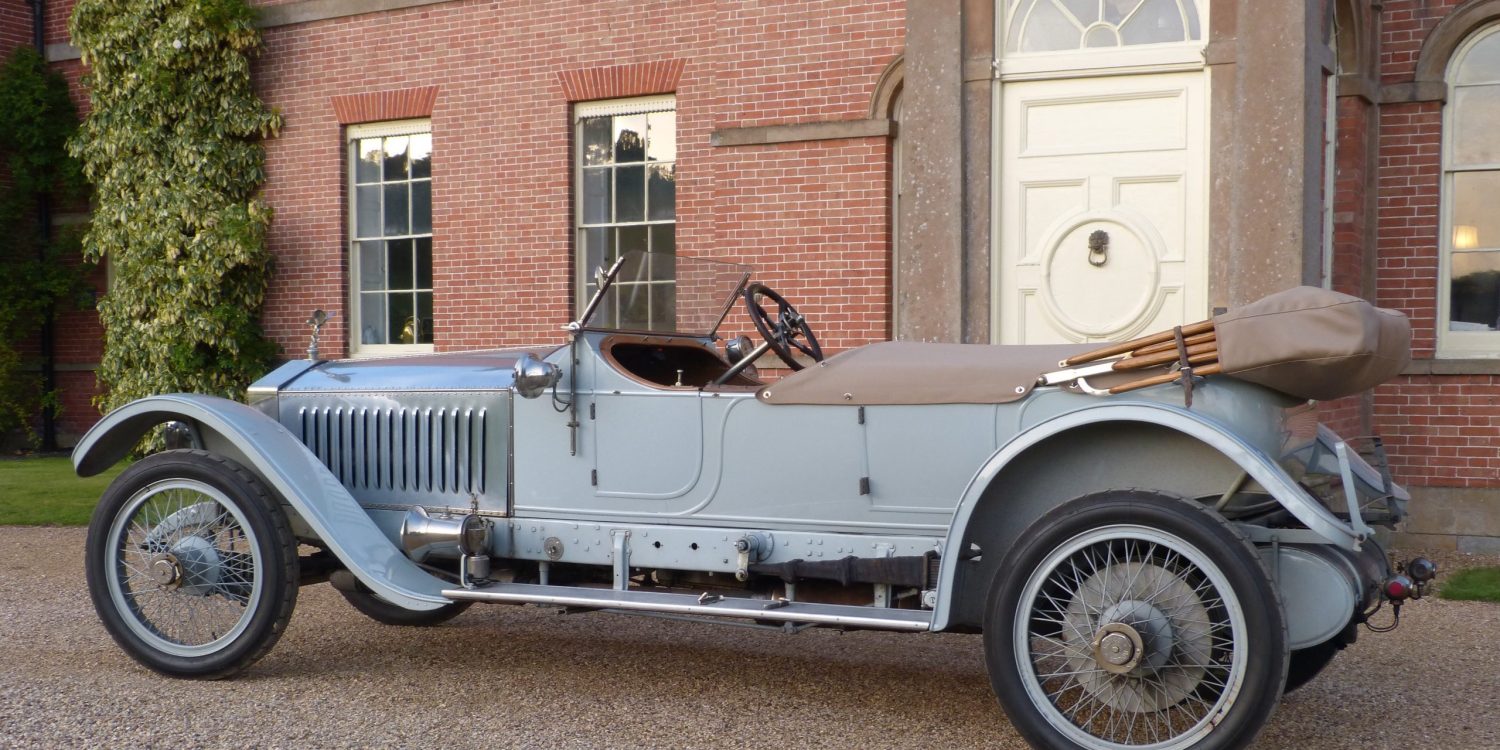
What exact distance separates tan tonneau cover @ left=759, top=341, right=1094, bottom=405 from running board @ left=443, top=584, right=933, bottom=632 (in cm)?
64

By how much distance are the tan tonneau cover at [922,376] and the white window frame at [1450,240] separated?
5191 millimetres

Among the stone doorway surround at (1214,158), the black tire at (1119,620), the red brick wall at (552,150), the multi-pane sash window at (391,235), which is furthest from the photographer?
the multi-pane sash window at (391,235)

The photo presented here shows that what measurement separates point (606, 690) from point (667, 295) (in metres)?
1.49

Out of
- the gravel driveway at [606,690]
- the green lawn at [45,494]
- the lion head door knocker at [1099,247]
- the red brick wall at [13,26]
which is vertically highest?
the red brick wall at [13,26]

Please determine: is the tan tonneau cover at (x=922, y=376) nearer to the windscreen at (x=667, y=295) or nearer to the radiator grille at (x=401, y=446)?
the windscreen at (x=667, y=295)

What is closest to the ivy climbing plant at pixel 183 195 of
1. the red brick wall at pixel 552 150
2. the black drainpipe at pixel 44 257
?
the red brick wall at pixel 552 150

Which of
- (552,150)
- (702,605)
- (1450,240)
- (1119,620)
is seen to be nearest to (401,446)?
(702,605)

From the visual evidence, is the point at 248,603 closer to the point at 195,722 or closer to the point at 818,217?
the point at 195,722

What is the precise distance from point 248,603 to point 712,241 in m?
5.16

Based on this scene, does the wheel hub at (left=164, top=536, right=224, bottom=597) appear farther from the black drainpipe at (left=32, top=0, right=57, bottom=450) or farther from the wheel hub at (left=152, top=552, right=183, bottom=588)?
the black drainpipe at (left=32, top=0, right=57, bottom=450)

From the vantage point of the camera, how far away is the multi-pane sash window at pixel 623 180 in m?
9.94

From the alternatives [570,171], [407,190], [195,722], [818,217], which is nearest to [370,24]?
[407,190]

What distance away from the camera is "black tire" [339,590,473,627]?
5.71 m

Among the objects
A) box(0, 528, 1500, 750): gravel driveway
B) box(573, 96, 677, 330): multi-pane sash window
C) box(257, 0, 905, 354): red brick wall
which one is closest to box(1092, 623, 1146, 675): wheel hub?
box(0, 528, 1500, 750): gravel driveway
